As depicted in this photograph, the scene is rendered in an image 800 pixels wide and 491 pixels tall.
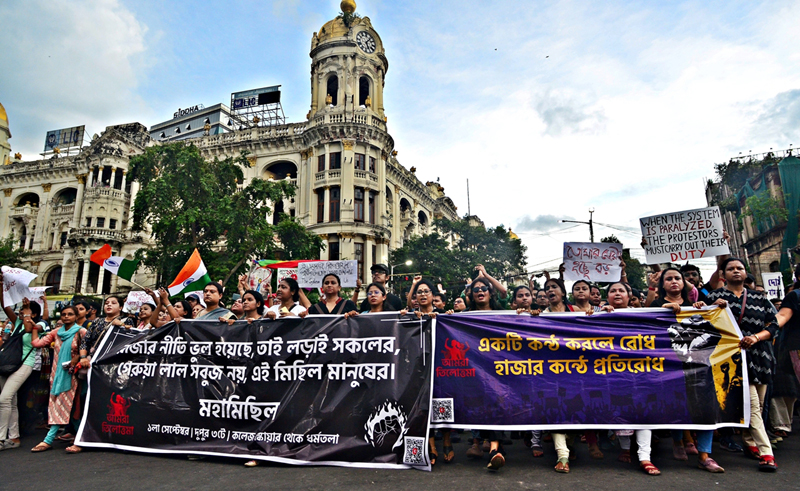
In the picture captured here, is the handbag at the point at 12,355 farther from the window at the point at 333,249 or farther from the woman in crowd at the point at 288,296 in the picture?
the window at the point at 333,249

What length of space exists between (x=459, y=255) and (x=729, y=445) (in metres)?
30.3

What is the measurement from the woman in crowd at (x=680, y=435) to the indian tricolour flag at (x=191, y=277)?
23.5 ft

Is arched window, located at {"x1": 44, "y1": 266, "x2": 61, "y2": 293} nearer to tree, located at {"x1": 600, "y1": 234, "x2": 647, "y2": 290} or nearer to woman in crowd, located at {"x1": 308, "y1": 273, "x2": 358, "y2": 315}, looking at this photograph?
woman in crowd, located at {"x1": 308, "y1": 273, "x2": 358, "y2": 315}

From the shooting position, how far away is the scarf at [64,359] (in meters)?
6.18

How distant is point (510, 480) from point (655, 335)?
214 centimetres

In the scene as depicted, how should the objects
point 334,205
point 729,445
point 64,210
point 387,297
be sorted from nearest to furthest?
point 729,445 < point 387,297 < point 334,205 < point 64,210

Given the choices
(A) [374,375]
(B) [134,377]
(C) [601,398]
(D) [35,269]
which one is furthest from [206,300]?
(D) [35,269]

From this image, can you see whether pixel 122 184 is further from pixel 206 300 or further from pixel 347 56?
pixel 206 300

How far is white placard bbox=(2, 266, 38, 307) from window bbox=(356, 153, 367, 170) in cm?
2624

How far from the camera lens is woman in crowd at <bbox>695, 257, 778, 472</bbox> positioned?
470 cm

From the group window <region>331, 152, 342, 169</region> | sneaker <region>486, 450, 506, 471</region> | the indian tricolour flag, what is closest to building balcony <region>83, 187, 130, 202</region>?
window <region>331, 152, 342, 169</region>

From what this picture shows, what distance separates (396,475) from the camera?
450cm

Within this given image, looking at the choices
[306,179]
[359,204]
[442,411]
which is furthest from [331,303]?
[306,179]

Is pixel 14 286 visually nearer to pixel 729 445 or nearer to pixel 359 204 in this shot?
pixel 729 445
